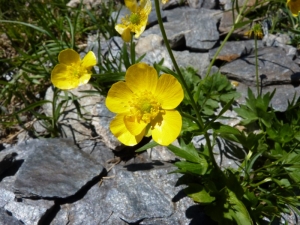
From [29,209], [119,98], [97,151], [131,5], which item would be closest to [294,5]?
[131,5]

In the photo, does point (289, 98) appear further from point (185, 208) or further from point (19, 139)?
point (19, 139)

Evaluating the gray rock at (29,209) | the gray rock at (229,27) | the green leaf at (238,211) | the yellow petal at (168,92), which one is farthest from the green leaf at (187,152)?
the gray rock at (229,27)

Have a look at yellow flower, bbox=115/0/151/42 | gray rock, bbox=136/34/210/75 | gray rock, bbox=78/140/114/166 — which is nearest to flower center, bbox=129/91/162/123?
yellow flower, bbox=115/0/151/42

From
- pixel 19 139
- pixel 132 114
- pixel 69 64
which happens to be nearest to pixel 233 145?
pixel 132 114

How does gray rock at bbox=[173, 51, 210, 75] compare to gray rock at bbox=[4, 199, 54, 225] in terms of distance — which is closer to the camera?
gray rock at bbox=[4, 199, 54, 225]

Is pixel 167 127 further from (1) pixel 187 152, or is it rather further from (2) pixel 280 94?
(2) pixel 280 94

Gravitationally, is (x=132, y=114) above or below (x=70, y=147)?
above

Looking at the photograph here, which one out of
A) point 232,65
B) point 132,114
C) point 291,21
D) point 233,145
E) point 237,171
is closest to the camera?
point 132,114

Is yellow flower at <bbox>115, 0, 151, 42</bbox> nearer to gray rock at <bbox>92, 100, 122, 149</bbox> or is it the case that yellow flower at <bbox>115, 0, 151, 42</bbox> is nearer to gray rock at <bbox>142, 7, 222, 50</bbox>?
gray rock at <bbox>92, 100, 122, 149</bbox>
